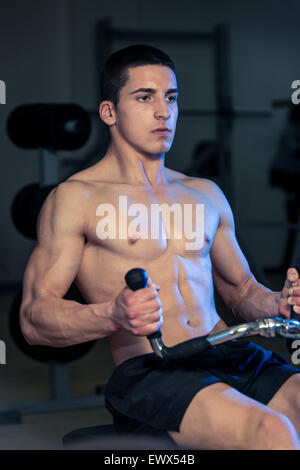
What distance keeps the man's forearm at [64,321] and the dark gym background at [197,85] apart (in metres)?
4.34

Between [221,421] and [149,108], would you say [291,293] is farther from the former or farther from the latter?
[149,108]

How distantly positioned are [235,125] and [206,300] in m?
5.61

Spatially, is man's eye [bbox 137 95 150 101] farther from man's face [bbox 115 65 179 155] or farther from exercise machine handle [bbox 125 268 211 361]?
exercise machine handle [bbox 125 268 211 361]

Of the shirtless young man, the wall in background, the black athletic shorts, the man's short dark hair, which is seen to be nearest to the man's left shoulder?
the shirtless young man

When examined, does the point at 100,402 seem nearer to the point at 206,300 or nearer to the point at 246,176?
the point at 206,300

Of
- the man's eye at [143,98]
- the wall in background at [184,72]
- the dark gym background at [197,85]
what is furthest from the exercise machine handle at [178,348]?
the wall in background at [184,72]

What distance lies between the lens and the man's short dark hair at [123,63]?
64.9 inches

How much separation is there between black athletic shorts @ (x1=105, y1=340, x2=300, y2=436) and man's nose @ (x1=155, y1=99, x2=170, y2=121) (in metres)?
0.53

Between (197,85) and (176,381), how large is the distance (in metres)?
5.71

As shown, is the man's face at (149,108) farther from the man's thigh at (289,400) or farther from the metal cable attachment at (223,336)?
the man's thigh at (289,400)

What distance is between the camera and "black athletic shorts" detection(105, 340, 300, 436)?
4.61ft

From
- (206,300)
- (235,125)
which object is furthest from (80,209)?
(235,125)

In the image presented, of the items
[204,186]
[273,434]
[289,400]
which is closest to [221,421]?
[273,434]

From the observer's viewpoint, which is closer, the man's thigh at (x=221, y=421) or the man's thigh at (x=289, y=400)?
the man's thigh at (x=221, y=421)
